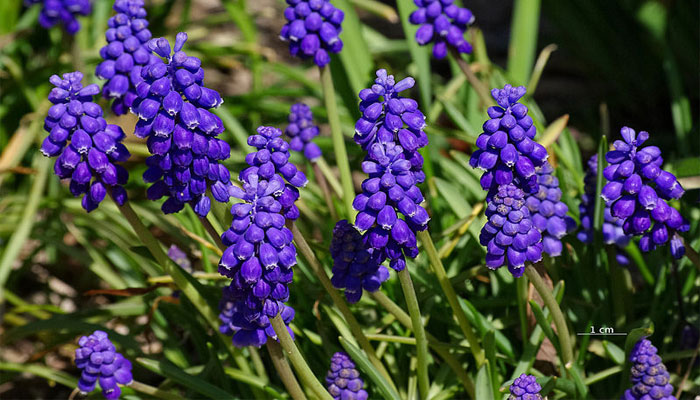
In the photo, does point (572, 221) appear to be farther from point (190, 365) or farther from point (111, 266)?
point (111, 266)

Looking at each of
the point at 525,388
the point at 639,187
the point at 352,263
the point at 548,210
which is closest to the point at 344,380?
the point at 352,263

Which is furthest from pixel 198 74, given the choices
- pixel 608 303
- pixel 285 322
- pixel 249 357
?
pixel 608 303

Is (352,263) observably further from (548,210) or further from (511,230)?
(548,210)

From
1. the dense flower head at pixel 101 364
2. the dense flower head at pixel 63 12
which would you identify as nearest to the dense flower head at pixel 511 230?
the dense flower head at pixel 101 364

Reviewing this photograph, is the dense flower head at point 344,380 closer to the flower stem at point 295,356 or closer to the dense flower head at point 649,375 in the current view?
the flower stem at point 295,356

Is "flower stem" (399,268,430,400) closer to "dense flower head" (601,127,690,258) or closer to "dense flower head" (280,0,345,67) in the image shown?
"dense flower head" (601,127,690,258)
